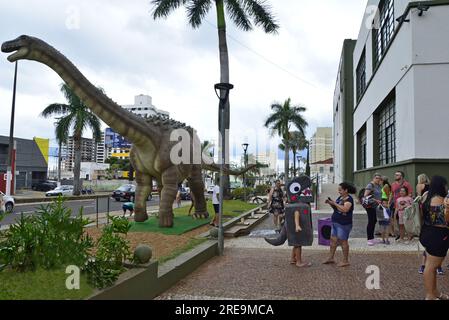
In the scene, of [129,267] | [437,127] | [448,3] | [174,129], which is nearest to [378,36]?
[448,3]

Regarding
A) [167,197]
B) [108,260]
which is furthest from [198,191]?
[108,260]

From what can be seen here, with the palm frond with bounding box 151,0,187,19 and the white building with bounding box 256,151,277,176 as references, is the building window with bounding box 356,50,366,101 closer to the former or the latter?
the palm frond with bounding box 151,0,187,19

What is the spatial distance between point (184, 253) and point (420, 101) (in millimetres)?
8626

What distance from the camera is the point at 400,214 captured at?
8289 mm

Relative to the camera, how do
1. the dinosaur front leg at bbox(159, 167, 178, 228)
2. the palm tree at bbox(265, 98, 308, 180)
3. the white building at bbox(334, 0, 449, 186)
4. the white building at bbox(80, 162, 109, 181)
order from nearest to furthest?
the dinosaur front leg at bbox(159, 167, 178, 228)
the white building at bbox(334, 0, 449, 186)
the palm tree at bbox(265, 98, 308, 180)
the white building at bbox(80, 162, 109, 181)

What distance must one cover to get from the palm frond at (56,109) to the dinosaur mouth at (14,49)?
23903mm

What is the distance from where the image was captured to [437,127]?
1090 centimetres

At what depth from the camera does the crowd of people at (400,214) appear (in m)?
4.14

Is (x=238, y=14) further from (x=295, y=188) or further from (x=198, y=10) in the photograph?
(x=295, y=188)

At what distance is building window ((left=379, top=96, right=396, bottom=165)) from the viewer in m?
16.0

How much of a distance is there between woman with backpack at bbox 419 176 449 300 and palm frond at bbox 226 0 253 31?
16326mm

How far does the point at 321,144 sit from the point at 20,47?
96.5 meters

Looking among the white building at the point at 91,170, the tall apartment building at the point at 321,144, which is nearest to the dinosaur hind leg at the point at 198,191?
the white building at the point at 91,170

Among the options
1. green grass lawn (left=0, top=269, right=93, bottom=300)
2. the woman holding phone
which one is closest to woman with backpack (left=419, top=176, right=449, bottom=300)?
the woman holding phone
